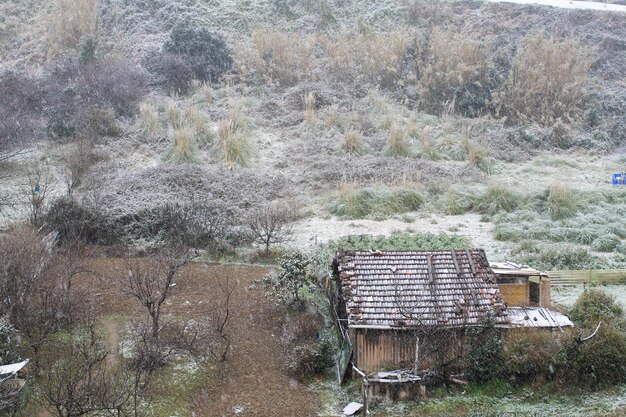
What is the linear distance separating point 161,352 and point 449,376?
5.04 m

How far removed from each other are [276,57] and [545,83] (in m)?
10.6

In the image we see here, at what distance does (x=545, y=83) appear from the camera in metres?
29.3

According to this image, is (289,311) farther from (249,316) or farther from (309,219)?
(309,219)

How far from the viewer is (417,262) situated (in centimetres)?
1421

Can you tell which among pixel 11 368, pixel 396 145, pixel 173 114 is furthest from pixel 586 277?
pixel 173 114

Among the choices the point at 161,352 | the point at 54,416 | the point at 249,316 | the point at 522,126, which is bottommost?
the point at 522,126

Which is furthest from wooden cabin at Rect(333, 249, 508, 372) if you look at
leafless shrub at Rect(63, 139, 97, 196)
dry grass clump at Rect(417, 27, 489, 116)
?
dry grass clump at Rect(417, 27, 489, 116)

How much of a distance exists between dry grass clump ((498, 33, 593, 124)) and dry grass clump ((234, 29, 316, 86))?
8.01 metres

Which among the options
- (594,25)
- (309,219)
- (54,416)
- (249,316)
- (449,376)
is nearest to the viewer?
(54,416)

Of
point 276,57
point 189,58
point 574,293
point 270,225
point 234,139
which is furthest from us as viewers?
point 276,57

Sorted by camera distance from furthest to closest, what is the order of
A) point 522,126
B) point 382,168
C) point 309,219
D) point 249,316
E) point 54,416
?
point 522,126 < point 382,168 < point 309,219 < point 249,316 < point 54,416

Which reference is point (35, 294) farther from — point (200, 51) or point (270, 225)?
point (200, 51)

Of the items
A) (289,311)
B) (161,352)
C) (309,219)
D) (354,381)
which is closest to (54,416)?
(161,352)

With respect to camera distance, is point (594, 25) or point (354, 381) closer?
point (354, 381)
